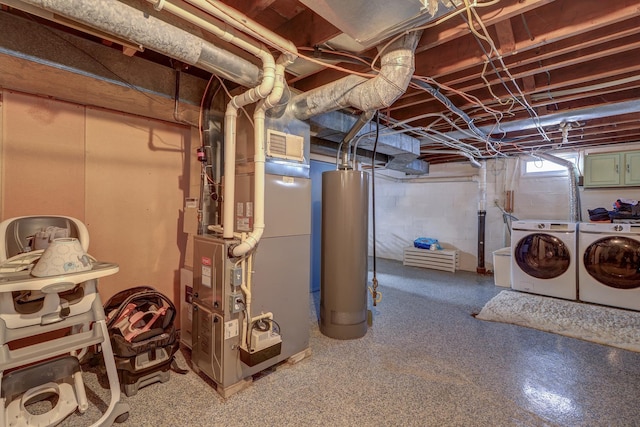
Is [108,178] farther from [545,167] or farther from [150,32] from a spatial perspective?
[545,167]

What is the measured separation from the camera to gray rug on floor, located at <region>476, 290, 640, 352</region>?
2.90 meters

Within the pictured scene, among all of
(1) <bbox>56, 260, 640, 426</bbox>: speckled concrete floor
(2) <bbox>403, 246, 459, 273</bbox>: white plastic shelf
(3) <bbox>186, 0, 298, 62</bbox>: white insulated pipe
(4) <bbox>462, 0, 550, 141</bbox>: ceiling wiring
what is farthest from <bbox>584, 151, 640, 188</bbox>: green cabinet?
(3) <bbox>186, 0, 298, 62</bbox>: white insulated pipe

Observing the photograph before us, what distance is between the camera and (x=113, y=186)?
245 centimetres

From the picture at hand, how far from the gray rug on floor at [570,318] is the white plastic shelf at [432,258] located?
62.0 inches

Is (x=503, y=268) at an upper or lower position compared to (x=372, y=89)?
lower

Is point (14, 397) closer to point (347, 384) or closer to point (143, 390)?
point (143, 390)

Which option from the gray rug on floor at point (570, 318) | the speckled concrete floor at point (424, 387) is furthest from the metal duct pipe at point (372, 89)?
the gray rug on floor at point (570, 318)

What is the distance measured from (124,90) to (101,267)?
121 centimetres

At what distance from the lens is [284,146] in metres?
2.24

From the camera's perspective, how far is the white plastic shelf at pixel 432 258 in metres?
5.64

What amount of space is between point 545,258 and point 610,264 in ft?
2.15

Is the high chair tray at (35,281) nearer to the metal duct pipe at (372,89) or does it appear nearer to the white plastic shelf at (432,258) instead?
the metal duct pipe at (372,89)

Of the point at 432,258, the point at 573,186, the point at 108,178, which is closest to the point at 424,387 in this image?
the point at 108,178

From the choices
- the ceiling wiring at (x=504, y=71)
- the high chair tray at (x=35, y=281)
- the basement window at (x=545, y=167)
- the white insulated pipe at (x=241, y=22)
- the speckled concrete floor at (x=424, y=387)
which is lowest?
the speckled concrete floor at (x=424, y=387)
